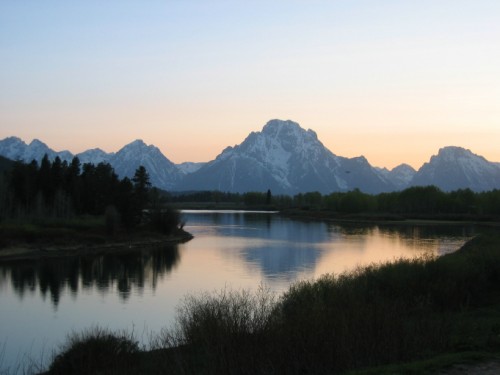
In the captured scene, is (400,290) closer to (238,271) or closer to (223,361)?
(223,361)

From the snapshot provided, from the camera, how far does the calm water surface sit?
1254 inches

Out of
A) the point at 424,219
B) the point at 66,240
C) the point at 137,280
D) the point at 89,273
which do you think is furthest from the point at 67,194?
the point at 424,219

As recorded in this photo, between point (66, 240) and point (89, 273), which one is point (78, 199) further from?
point (89, 273)

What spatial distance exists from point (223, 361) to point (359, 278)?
55.9 ft

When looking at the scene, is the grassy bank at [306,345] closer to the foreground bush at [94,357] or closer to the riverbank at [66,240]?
the foreground bush at [94,357]

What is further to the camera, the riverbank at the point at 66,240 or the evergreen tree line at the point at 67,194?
the evergreen tree line at the point at 67,194

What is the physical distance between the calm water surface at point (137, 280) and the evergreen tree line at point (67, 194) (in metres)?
14.5

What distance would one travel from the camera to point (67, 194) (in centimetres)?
9788

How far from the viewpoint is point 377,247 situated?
Result: 8062 centimetres

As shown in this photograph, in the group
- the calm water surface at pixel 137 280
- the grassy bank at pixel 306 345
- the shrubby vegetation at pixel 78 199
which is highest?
the shrubby vegetation at pixel 78 199

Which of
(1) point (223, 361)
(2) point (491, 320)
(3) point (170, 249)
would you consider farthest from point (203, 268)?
(1) point (223, 361)

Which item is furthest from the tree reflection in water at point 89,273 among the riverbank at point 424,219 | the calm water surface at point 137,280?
the riverbank at point 424,219

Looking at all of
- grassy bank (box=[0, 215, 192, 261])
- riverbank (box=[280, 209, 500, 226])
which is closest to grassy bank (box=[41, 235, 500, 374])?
grassy bank (box=[0, 215, 192, 261])

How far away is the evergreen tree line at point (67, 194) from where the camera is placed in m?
88.9
